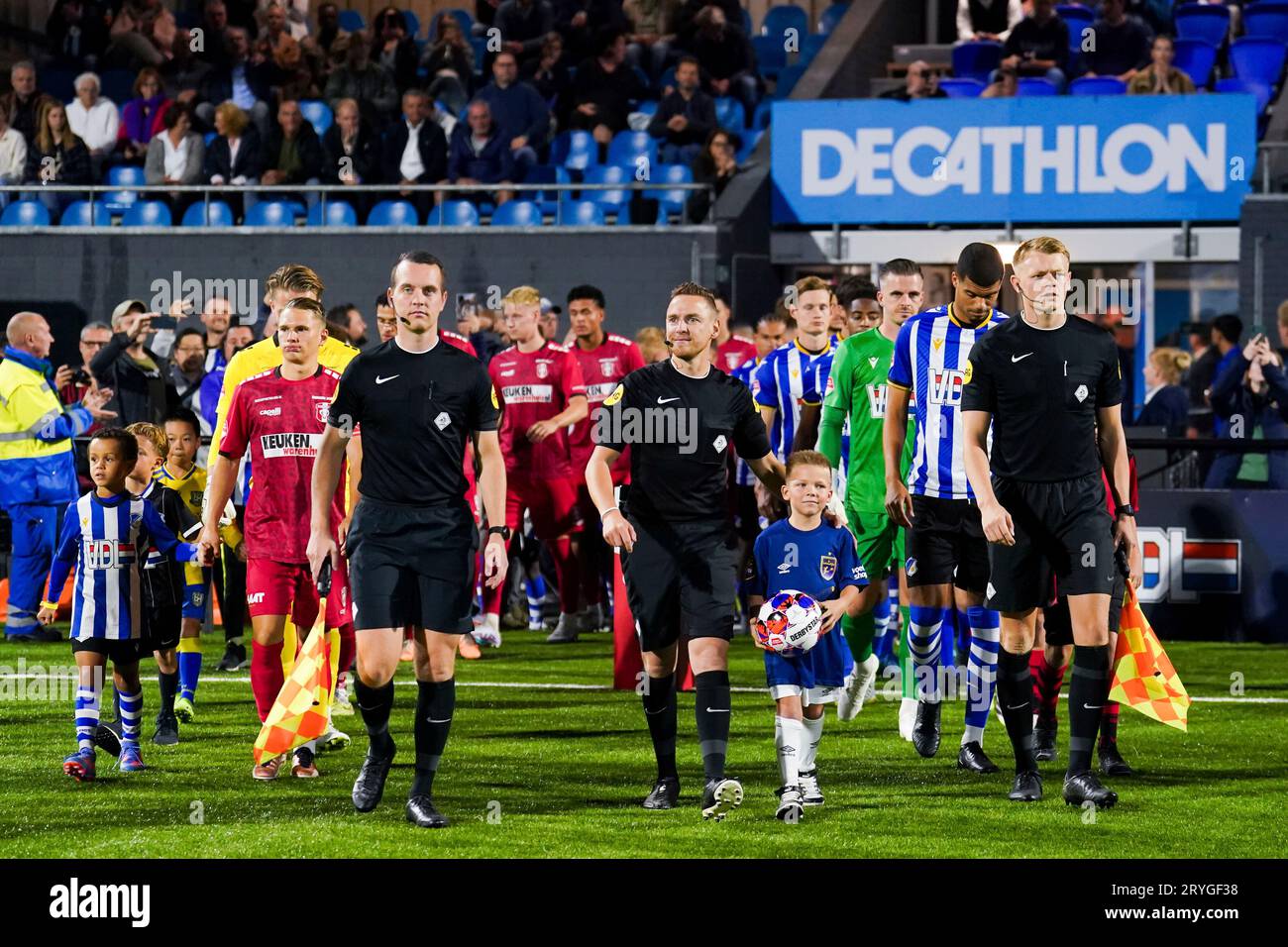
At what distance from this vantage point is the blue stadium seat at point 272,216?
20.7 m

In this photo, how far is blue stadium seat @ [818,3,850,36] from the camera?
22.9 meters

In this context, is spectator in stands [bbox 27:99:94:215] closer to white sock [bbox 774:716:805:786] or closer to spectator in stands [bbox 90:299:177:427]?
spectator in stands [bbox 90:299:177:427]

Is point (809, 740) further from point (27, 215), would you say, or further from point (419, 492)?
point (27, 215)

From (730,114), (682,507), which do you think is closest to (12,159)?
(730,114)

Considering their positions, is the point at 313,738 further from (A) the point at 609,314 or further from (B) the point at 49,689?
(A) the point at 609,314

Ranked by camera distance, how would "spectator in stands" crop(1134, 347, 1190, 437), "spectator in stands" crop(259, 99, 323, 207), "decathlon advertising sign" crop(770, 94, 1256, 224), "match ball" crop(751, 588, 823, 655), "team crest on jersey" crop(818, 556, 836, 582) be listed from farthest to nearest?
"spectator in stands" crop(259, 99, 323, 207) → "decathlon advertising sign" crop(770, 94, 1256, 224) → "spectator in stands" crop(1134, 347, 1190, 437) → "team crest on jersey" crop(818, 556, 836, 582) → "match ball" crop(751, 588, 823, 655)

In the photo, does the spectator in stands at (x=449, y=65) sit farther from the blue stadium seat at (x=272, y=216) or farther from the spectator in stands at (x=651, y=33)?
the blue stadium seat at (x=272, y=216)

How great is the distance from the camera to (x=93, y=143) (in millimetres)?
22391

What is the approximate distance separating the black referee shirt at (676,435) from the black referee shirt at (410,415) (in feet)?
1.87

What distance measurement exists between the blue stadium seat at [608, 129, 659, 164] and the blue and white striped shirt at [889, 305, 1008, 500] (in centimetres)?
1236
